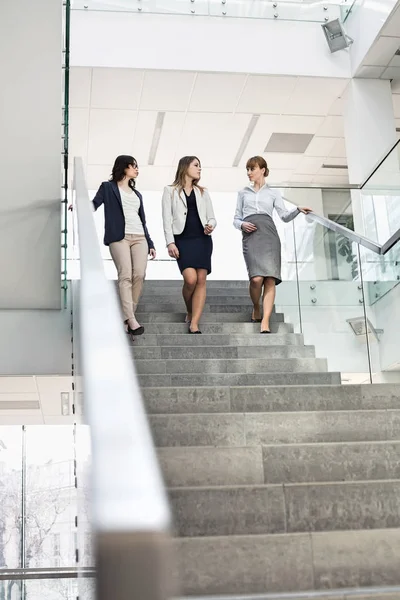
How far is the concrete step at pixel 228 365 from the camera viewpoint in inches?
206

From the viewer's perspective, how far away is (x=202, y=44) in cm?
971

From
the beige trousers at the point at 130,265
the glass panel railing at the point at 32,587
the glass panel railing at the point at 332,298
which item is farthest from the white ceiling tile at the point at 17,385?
the glass panel railing at the point at 332,298

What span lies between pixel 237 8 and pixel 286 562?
27.8ft

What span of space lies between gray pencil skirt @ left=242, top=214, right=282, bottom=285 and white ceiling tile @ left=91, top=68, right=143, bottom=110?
4.00 metres

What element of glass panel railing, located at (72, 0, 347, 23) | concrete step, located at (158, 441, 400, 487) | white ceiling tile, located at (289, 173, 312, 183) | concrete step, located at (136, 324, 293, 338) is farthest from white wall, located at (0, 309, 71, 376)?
white ceiling tile, located at (289, 173, 312, 183)

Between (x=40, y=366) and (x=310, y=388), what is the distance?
352 cm

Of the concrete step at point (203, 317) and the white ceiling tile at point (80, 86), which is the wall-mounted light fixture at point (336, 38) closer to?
the white ceiling tile at point (80, 86)

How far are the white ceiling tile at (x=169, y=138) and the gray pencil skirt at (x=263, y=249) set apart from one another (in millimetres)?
4606

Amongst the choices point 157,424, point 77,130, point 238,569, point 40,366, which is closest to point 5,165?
point 40,366

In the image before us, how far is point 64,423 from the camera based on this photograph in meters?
12.5

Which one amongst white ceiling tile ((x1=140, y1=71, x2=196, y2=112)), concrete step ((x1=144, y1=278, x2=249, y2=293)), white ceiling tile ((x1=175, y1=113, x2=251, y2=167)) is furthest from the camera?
white ceiling tile ((x1=175, y1=113, x2=251, y2=167))

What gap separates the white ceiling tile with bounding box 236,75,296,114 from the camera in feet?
32.3

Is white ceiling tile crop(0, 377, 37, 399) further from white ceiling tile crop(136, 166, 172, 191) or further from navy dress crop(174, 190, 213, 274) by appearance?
white ceiling tile crop(136, 166, 172, 191)

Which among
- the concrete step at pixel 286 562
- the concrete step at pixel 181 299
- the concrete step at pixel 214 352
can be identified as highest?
the concrete step at pixel 181 299
